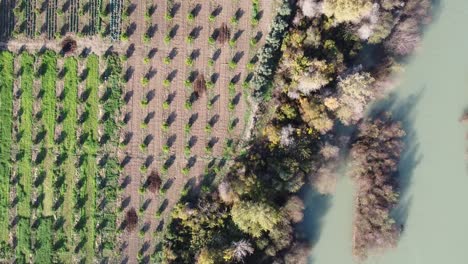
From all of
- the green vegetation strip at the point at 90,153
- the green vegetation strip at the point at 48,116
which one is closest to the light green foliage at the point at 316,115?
the green vegetation strip at the point at 90,153

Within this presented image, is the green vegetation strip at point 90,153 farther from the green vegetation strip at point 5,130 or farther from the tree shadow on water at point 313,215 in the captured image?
the tree shadow on water at point 313,215

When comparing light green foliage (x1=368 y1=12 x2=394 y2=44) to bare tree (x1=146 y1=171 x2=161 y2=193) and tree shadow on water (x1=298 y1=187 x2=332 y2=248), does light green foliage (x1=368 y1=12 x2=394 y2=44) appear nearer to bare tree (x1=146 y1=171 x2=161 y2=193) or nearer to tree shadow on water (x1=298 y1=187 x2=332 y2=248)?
tree shadow on water (x1=298 y1=187 x2=332 y2=248)

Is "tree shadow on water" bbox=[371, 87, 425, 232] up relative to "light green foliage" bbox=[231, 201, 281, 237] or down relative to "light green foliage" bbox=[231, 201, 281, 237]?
up

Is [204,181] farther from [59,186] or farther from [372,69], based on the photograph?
[372,69]

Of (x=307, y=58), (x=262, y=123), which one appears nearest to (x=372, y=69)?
(x=307, y=58)

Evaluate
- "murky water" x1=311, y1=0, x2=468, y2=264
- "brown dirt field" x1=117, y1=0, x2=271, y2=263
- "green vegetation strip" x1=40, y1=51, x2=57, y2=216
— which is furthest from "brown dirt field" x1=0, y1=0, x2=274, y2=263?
"murky water" x1=311, y1=0, x2=468, y2=264

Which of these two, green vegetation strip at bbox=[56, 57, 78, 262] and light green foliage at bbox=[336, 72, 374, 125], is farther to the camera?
green vegetation strip at bbox=[56, 57, 78, 262]
